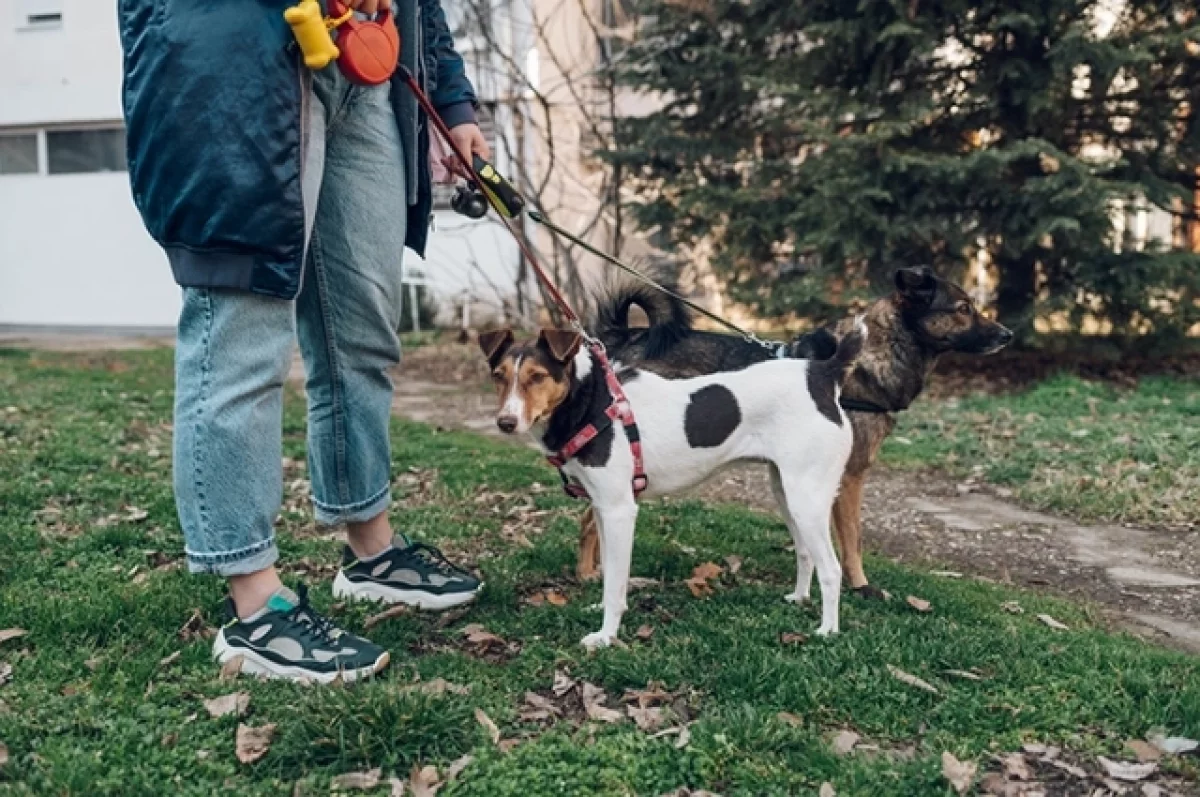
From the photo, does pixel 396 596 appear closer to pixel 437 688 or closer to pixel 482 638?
pixel 482 638

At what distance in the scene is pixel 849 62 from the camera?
894cm

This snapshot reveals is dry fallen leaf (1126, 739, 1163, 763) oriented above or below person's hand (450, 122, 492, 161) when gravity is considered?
below

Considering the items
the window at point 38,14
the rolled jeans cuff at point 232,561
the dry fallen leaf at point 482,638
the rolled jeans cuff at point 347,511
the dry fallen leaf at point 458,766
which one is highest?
the window at point 38,14

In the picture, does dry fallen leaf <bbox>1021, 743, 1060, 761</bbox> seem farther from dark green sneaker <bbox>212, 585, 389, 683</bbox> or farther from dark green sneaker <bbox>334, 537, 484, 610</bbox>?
dark green sneaker <bbox>334, 537, 484, 610</bbox>

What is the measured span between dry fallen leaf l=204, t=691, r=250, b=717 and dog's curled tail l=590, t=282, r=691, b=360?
2473 millimetres

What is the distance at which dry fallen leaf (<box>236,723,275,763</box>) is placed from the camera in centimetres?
244

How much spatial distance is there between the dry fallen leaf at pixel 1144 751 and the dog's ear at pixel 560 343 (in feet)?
5.77

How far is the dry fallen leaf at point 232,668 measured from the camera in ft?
9.25

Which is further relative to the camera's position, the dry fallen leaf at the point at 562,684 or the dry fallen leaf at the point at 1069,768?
the dry fallen leaf at the point at 562,684

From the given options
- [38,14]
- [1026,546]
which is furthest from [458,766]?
[38,14]

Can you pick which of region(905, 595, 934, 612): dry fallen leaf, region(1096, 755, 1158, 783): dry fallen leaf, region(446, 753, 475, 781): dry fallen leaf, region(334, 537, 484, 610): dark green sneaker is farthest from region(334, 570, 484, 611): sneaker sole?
region(1096, 755, 1158, 783): dry fallen leaf

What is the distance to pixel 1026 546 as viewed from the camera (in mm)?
4945

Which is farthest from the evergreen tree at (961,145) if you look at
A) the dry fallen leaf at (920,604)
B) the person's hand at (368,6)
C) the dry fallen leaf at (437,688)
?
the dry fallen leaf at (437,688)

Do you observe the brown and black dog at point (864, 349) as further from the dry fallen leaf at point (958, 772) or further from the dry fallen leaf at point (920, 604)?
the dry fallen leaf at point (958, 772)
